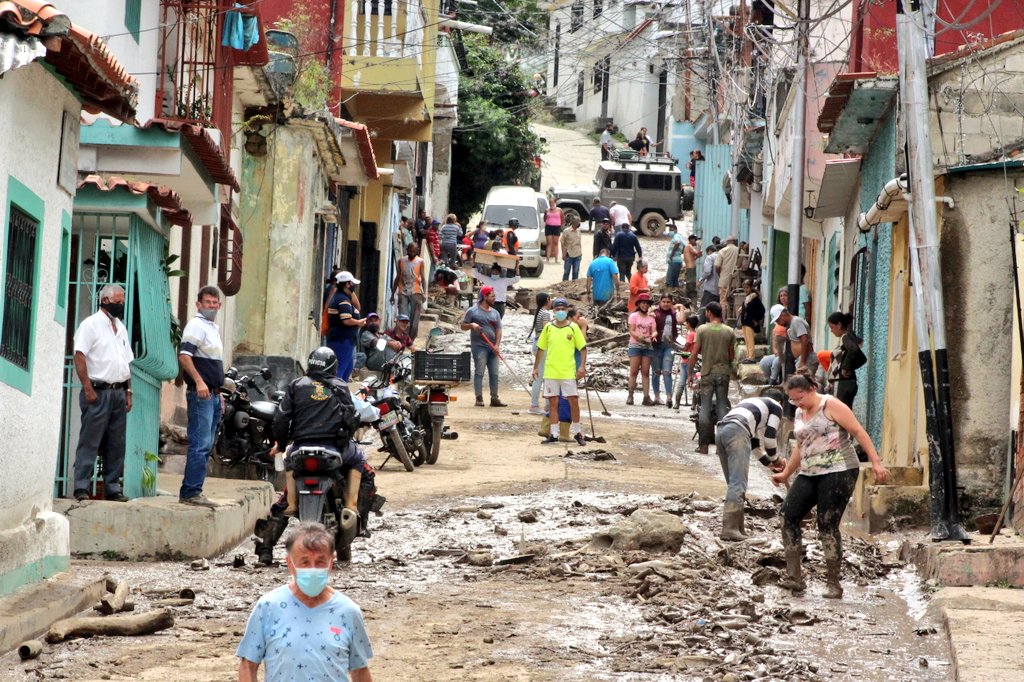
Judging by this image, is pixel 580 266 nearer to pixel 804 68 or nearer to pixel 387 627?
pixel 804 68

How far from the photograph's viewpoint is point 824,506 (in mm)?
10672

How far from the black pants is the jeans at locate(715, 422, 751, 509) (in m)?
1.83

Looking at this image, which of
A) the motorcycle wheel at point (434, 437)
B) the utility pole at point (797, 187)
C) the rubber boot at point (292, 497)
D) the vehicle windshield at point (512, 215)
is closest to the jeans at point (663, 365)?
the utility pole at point (797, 187)

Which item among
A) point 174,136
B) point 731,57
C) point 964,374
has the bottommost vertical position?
point 964,374

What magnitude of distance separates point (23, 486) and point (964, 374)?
766cm

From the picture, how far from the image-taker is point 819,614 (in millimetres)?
9953

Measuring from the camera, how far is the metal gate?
11422mm

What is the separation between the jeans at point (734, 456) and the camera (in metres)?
12.6

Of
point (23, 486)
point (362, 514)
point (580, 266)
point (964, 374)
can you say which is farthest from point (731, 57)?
point (23, 486)

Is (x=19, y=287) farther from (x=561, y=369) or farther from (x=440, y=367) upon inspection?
(x=561, y=369)

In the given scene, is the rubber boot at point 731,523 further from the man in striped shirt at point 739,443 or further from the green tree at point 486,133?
the green tree at point 486,133

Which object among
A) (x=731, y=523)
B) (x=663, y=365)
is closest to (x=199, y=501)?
(x=731, y=523)

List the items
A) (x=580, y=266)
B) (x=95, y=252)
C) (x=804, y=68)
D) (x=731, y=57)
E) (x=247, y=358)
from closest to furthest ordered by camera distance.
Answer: (x=95, y=252), (x=247, y=358), (x=804, y=68), (x=731, y=57), (x=580, y=266)

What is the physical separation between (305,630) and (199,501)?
6997 mm
